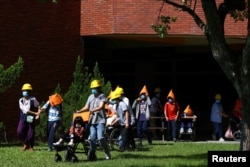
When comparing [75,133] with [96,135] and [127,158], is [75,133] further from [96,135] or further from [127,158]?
[127,158]

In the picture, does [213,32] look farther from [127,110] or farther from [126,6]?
[126,6]

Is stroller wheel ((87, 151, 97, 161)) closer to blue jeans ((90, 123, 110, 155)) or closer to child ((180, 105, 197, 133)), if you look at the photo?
blue jeans ((90, 123, 110, 155))

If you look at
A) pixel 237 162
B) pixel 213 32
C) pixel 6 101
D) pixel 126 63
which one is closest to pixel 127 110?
pixel 213 32

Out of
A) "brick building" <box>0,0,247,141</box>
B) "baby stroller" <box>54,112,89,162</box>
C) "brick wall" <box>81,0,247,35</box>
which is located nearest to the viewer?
"baby stroller" <box>54,112,89,162</box>

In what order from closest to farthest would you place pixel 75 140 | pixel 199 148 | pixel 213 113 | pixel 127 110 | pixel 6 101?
1. pixel 75 140
2. pixel 127 110
3. pixel 199 148
4. pixel 6 101
5. pixel 213 113

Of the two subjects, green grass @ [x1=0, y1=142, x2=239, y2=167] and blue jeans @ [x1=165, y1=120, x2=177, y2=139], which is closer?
green grass @ [x1=0, y1=142, x2=239, y2=167]

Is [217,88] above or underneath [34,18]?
underneath

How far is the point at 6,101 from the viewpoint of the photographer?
21.9 m

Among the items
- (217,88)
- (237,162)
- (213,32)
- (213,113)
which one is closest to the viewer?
(237,162)

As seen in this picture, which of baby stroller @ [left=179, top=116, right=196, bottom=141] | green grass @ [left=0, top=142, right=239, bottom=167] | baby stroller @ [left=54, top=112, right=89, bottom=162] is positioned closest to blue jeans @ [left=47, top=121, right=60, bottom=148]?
green grass @ [left=0, top=142, right=239, bottom=167]

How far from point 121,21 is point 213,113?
492 centimetres

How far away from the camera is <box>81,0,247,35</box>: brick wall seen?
74.6 ft

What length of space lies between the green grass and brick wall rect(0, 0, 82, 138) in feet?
13.7

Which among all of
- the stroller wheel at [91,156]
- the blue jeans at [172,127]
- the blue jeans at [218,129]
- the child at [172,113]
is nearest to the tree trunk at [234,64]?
the stroller wheel at [91,156]
